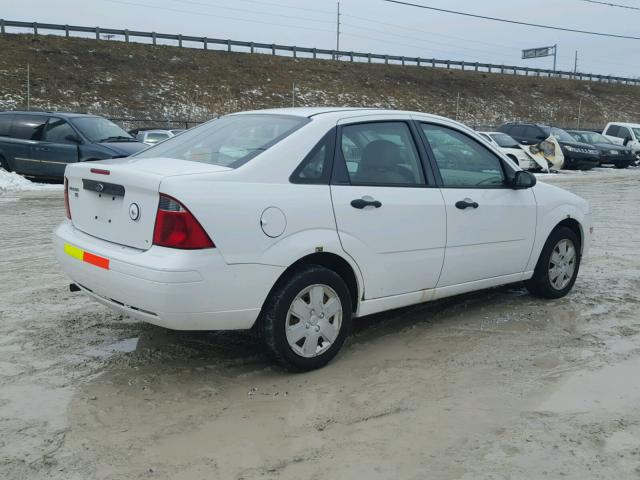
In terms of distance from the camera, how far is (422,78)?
56406 millimetres

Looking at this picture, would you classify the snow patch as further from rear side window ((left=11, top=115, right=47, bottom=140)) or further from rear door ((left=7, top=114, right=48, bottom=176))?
rear side window ((left=11, top=115, right=47, bottom=140))

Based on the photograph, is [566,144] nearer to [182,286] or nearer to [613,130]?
[613,130]

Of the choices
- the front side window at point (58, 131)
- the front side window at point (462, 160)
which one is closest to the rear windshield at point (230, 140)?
the front side window at point (462, 160)

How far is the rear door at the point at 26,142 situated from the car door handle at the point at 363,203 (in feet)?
39.5

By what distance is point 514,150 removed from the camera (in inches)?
867

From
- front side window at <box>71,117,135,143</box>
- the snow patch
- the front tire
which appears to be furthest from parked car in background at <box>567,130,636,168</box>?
the front tire

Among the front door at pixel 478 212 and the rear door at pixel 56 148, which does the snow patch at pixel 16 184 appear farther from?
the front door at pixel 478 212

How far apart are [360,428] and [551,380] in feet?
4.60

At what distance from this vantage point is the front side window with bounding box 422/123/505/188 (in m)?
4.88

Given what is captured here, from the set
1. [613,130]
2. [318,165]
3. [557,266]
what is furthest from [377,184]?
[613,130]

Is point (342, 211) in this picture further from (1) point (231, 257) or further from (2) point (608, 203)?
(2) point (608, 203)

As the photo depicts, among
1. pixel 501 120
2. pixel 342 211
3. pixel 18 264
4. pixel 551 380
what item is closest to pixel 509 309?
pixel 551 380

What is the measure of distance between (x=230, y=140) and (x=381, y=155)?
1.04 meters

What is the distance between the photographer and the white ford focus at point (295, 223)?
3.61 m
